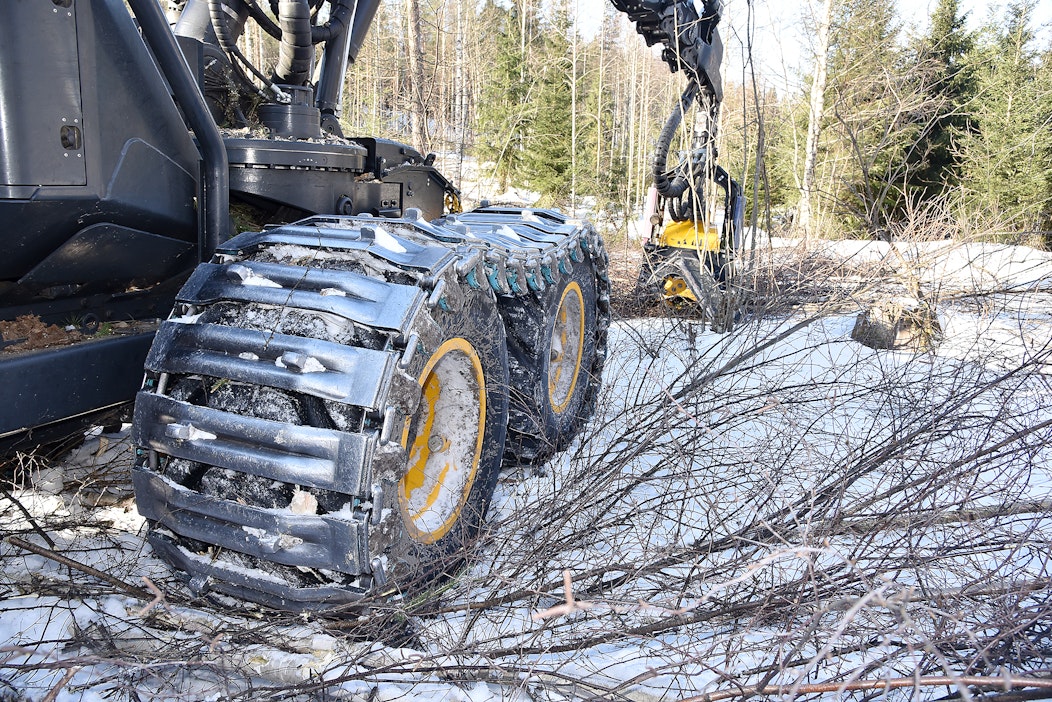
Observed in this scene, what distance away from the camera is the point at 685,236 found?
7660 mm

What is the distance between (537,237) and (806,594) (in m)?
2.20

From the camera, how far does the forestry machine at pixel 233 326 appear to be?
2.06m

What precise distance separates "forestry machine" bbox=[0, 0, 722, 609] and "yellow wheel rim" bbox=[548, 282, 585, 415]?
140 cm

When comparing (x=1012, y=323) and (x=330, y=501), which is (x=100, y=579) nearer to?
(x=330, y=501)

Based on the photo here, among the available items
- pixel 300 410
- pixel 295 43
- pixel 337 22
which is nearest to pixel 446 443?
pixel 300 410

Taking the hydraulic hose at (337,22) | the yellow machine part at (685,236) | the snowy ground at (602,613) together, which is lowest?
the snowy ground at (602,613)

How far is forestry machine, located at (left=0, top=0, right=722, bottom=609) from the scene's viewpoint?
206 centimetres

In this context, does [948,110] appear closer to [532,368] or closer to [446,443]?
[532,368]

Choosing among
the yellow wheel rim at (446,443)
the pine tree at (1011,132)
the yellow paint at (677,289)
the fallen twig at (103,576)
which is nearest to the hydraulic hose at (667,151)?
the yellow paint at (677,289)

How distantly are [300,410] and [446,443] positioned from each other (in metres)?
0.81

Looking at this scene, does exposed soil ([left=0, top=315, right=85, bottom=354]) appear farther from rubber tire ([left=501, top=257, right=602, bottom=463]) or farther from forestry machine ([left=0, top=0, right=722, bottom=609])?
rubber tire ([left=501, top=257, right=602, bottom=463])

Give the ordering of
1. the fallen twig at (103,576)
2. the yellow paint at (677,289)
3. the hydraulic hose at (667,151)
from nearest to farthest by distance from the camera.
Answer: the fallen twig at (103,576)
the hydraulic hose at (667,151)
the yellow paint at (677,289)

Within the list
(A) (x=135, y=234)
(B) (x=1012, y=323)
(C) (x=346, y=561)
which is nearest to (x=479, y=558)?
(C) (x=346, y=561)

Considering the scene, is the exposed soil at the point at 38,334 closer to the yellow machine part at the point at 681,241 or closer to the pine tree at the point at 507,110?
the yellow machine part at the point at 681,241
